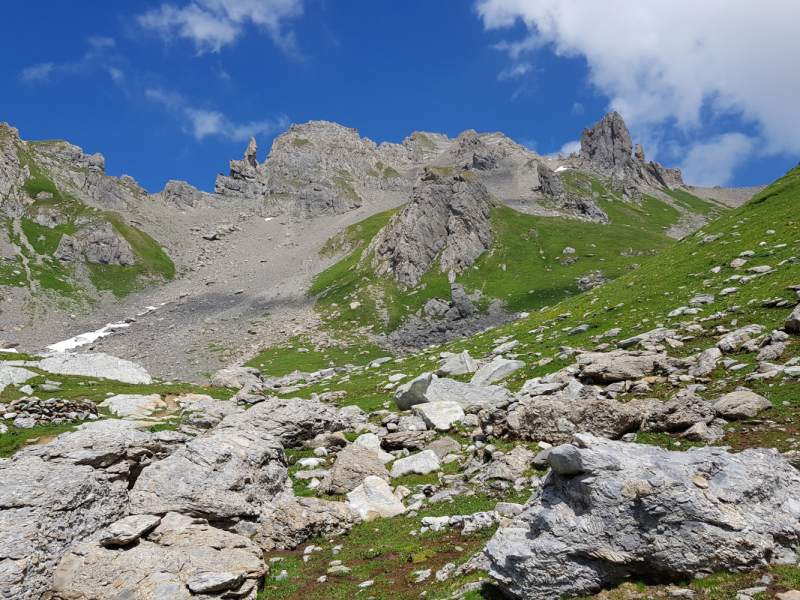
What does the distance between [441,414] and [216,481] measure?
1450 centimetres

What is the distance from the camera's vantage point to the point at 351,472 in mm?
22156

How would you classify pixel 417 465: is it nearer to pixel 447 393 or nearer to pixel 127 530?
pixel 447 393

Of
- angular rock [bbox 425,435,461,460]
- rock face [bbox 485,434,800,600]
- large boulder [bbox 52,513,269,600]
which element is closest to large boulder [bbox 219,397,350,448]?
angular rock [bbox 425,435,461,460]

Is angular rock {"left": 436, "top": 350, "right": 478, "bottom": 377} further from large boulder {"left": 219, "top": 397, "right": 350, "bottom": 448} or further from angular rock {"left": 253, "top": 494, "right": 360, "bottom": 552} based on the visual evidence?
angular rock {"left": 253, "top": 494, "right": 360, "bottom": 552}

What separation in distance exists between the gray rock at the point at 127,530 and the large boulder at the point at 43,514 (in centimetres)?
120

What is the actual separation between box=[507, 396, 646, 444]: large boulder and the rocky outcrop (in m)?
184

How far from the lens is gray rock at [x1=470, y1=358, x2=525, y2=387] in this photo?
35.4 m

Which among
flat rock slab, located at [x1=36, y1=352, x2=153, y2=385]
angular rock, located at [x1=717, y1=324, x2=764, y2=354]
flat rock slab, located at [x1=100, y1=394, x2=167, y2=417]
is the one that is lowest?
angular rock, located at [x1=717, y1=324, x2=764, y2=354]

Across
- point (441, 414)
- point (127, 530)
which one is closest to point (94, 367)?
point (127, 530)

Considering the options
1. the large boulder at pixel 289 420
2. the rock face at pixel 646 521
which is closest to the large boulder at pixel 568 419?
the rock face at pixel 646 521

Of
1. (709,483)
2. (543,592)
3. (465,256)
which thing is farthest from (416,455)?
(465,256)

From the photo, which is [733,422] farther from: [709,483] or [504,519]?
[504,519]

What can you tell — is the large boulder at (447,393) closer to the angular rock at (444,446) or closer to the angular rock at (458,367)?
the angular rock at (444,446)

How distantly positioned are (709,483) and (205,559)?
14869 millimetres
